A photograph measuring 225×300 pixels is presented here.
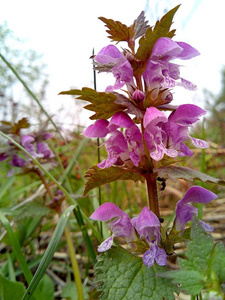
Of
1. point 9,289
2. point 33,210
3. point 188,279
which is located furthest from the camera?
point 33,210

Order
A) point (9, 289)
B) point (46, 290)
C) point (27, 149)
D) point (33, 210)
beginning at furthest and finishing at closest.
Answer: point (27, 149) → point (33, 210) → point (46, 290) → point (9, 289)

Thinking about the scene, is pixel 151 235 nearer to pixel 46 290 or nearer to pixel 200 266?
pixel 200 266

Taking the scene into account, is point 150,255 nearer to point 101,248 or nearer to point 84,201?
point 101,248

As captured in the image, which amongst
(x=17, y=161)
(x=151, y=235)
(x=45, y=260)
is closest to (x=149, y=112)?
(x=151, y=235)

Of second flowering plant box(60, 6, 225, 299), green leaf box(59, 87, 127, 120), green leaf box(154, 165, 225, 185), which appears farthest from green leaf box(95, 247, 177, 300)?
green leaf box(59, 87, 127, 120)

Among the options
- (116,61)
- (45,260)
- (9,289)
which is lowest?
(9,289)

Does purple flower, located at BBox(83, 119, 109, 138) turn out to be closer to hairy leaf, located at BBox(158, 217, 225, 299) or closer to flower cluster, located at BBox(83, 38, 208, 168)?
flower cluster, located at BBox(83, 38, 208, 168)

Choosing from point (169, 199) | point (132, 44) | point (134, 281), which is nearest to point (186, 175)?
point (134, 281)
